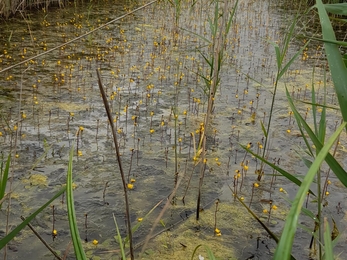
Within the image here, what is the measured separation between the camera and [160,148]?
399 centimetres

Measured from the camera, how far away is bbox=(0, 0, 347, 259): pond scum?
2562 millimetres

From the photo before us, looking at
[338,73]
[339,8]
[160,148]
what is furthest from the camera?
[160,148]

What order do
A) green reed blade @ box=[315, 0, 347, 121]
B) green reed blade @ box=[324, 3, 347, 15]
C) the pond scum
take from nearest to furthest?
green reed blade @ box=[315, 0, 347, 121] → green reed blade @ box=[324, 3, 347, 15] → the pond scum

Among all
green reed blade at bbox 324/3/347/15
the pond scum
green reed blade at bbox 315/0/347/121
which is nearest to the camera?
green reed blade at bbox 315/0/347/121

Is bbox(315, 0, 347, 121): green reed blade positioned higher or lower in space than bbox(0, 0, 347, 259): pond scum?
higher

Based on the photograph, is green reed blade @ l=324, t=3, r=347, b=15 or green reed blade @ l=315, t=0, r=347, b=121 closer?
green reed blade @ l=315, t=0, r=347, b=121

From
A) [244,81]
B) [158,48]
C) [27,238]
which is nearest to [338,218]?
[27,238]

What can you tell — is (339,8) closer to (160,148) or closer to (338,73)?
(338,73)

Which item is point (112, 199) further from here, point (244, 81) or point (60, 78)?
point (244, 81)

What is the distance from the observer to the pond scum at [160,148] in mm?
2562

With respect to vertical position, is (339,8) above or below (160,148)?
above

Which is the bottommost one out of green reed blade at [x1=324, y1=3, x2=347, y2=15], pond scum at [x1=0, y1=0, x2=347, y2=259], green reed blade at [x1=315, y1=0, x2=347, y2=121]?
pond scum at [x1=0, y1=0, x2=347, y2=259]

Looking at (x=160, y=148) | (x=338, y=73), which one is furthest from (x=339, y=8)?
(x=160, y=148)

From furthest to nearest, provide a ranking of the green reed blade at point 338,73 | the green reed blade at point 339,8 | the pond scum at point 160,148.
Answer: the pond scum at point 160,148 → the green reed blade at point 339,8 → the green reed blade at point 338,73
